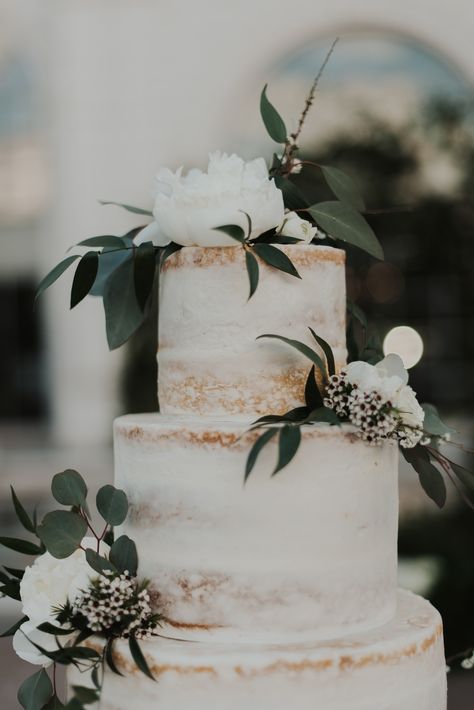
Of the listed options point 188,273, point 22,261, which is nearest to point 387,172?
point 22,261

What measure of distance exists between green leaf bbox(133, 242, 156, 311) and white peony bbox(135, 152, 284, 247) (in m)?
0.07

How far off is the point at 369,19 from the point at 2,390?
647cm

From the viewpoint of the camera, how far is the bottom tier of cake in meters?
1.85

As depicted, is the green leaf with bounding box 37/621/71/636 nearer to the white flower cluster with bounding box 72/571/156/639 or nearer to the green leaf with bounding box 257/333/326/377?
the white flower cluster with bounding box 72/571/156/639

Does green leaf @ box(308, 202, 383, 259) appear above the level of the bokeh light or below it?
above

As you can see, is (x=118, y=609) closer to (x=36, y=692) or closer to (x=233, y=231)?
(x=36, y=692)

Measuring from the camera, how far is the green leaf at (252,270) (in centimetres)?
188

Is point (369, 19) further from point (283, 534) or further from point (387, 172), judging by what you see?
point (283, 534)

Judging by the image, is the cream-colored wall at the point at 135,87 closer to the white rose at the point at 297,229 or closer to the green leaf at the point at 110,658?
the white rose at the point at 297,229

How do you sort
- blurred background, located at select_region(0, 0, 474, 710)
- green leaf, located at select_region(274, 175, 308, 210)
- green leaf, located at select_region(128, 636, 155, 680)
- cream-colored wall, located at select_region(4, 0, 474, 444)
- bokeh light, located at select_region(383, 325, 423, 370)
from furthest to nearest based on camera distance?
cream-colored wall, located at select_region(4, 0, 474, 444)
blurred background, located at select_region(0, 0, 474, 710)
bokeh light, located at select_region(383, 325, 423, 370)
green leaf, located at select_region(274, 175, 308, 210)
green leaf, located at select_region(128, 636, 155, 680)

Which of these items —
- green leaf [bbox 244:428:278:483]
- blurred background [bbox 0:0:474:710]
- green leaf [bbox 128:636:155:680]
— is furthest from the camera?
blurred background [bbox 0:0:474:710]

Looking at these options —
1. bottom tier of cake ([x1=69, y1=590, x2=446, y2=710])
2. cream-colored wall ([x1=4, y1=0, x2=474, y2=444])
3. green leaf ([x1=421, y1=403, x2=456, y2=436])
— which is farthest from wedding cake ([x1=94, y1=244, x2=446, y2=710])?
cream-colored wall ([x1=4, y1=0, x2=474, y2=444])

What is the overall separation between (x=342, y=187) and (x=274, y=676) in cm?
110

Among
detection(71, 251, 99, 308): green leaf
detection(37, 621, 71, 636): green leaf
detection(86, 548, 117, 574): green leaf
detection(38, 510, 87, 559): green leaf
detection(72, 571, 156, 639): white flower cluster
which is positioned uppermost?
detection(71, 251, 99, 308): green leaf
